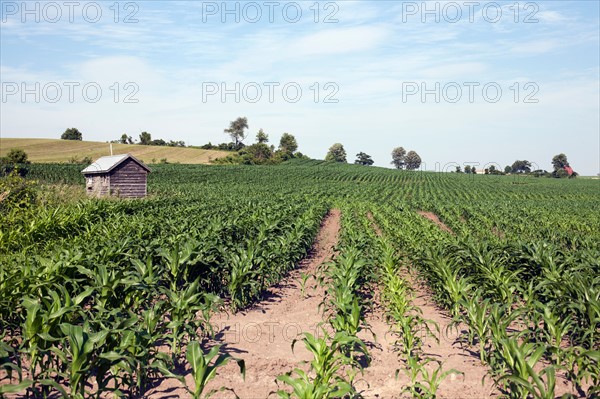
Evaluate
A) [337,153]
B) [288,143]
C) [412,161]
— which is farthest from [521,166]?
[288,143]

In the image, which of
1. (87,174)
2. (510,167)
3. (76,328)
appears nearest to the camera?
(76,328)

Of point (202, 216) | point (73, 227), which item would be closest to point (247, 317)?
point (73, 227)

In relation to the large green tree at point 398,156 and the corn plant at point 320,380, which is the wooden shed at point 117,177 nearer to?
the corn plant at point 320,380

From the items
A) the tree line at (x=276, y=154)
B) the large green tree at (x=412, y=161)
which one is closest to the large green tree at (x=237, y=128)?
the tree line at (x=276, y=154)

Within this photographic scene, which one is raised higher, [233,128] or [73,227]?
[233,128]

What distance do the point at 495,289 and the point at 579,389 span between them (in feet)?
7.94

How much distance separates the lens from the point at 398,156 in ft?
572

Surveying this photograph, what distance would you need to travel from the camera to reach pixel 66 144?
86125 millimetres

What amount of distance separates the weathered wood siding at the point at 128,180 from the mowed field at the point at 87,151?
47.5 m

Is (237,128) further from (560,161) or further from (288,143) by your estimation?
(560,161)

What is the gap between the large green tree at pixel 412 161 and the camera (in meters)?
165

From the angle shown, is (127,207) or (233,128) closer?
(127,207)

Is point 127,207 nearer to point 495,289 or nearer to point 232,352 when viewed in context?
point 232,352

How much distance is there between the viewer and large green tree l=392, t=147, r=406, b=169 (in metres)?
172
